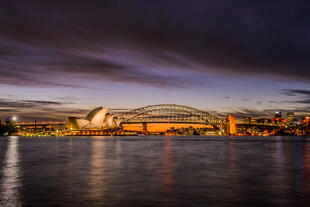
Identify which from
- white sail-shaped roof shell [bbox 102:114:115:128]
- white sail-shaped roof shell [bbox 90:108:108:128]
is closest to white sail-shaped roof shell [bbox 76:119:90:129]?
white sail-shaped roof shell [bbox 90:108:108:128]

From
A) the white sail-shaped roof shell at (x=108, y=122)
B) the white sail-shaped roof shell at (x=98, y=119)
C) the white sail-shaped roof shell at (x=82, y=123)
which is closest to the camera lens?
the white sail-shaped roof shell at (x=98, y=119)

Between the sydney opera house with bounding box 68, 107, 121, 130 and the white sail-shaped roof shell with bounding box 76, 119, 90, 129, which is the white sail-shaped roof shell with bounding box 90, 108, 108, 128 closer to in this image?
the sydney opera house with bounding box 68, 107, 121, 130

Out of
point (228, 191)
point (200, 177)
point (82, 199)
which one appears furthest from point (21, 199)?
point (200, 177)

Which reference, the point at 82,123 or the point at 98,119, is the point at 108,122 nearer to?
the point at 82,123

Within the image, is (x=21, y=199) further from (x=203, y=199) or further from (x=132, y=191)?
(x=203, y=199)

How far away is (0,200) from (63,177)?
7228 mm

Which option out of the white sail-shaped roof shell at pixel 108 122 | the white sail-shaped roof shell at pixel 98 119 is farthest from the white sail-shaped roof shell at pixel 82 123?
the white sail-shaped roof shell at pixel 108 122

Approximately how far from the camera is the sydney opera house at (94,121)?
17112 cm

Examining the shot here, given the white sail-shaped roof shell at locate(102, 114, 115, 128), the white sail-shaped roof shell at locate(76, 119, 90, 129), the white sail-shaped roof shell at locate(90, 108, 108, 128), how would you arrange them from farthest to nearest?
the white sail-shaped roof shell at locate(102, 114, 115, 128), the white sail-shaped roof shell at locate(76, 119, 90, 129), the white sail-shaped roof shell at locate(90, 108, 108, 128)

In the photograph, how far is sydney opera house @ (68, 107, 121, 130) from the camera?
17112 cm

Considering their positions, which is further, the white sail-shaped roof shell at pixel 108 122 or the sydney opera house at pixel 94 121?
the white sail-shaped roof shell at pixel 108 122

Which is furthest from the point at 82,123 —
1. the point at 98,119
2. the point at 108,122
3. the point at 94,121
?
the point at 98,119

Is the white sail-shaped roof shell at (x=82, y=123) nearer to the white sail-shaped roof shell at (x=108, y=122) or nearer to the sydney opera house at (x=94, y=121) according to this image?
the sydney opera house at (x=94, y=121)

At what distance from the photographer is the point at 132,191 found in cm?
1556
